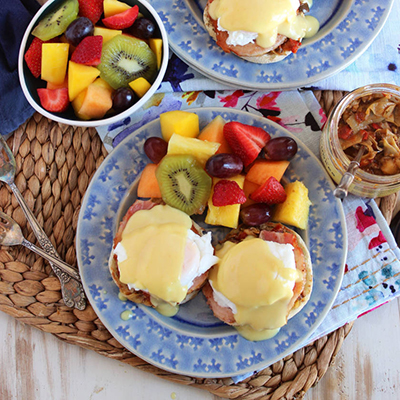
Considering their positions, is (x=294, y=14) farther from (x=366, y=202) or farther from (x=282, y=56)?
(x=366, y=202)

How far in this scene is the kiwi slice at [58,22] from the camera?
1.87 metres

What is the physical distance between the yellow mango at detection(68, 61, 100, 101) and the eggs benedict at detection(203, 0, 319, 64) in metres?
0.62

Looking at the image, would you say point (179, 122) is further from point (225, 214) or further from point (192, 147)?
point (225, 214)

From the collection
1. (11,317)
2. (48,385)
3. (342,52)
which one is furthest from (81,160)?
(342,52)

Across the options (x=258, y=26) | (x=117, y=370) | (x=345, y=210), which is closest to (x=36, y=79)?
(x=258, y=26)

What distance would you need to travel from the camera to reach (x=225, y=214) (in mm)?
1869

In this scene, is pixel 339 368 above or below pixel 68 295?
below

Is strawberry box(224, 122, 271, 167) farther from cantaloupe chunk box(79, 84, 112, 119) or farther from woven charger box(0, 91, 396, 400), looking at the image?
cantaloupe chunk box(79, 84, 112, 119)

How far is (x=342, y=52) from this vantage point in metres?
2.02

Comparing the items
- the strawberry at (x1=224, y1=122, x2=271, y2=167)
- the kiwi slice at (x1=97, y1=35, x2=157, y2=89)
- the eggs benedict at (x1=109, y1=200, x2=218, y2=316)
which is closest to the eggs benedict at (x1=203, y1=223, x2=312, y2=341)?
the eggs benedict at (x1=109, y1=200, x2=218, y2=316)

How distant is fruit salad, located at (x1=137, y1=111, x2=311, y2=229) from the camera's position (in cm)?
185

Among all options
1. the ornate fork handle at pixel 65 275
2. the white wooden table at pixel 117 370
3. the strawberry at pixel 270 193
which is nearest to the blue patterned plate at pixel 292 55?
the strawberry at pixel 270 193

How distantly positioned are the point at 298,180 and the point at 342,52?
2.22 ft

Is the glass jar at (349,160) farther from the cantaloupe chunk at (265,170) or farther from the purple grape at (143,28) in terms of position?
the purple grape at (143,28)
